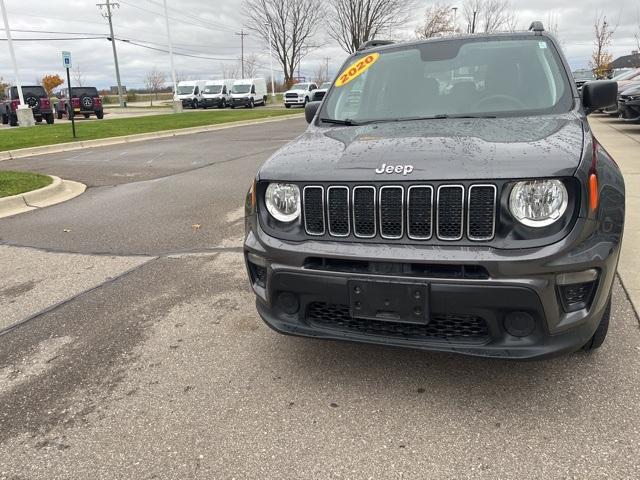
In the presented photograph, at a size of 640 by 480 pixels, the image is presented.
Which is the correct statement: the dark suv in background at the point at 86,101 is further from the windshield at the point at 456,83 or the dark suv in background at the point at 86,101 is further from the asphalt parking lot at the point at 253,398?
the windshield at the point at 456,83

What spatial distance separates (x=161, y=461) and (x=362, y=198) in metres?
1.53

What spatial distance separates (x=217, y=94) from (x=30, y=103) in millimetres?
19302

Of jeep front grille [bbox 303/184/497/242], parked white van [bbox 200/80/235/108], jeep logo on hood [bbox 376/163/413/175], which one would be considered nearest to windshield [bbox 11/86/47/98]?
parked white van [bbox 200/80/235/108]

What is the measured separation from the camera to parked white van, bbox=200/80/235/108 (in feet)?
143

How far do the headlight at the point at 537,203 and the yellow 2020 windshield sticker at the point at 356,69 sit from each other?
217 centimetres

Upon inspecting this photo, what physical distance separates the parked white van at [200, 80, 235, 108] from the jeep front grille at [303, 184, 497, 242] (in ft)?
140

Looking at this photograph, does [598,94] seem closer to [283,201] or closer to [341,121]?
[341,121]

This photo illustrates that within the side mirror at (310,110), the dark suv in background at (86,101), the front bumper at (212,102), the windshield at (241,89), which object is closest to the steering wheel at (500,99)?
the side mirror at (310,110)

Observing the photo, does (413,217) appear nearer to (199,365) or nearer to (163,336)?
(199,365)

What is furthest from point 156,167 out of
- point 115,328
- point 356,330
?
point 356,330

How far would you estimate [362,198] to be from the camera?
8.50 ft

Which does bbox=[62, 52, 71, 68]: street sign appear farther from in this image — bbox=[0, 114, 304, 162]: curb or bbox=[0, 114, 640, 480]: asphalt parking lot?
bbox=[0, 114, 640, 480]: asphalt parking lot

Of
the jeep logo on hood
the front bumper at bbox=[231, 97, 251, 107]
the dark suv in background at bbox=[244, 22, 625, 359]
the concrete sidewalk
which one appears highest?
the front bumper at bbox=[231, 97, 251, 107]

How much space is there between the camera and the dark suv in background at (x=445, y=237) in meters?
2.37
